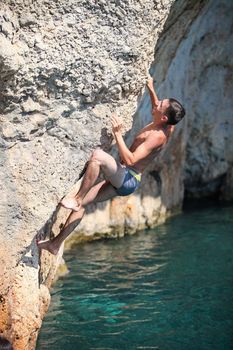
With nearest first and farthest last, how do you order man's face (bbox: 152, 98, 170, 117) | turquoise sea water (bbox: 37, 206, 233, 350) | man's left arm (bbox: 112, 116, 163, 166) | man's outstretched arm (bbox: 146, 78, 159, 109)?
man's left arm (bbox: 112, 116, 163, 166), man's outstretched arm (bbox: 146, 78, 159, 109), man's face (bbox: 152, 98, 170, 117), turquoise sea water (bbox: 37, 206, 233, 350)

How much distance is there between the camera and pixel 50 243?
30.3 ft

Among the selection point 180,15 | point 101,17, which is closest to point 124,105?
point 101,17

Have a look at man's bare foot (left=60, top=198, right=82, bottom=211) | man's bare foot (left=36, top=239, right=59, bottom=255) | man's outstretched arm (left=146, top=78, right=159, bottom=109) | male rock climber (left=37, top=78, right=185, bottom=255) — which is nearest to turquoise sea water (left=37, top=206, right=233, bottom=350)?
man's bare foot (left=36, top=239, right=59, bottom=255)

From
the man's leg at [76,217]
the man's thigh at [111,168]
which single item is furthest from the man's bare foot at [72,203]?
the man's thigh at [111,168]

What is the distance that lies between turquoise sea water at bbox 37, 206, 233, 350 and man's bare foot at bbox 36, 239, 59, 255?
1414mm

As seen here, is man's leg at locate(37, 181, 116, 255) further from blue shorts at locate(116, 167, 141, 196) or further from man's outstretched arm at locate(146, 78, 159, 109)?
man's outstretched arm at locate(146, 78, 159, 109)

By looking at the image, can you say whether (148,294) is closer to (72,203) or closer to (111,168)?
(72,203)

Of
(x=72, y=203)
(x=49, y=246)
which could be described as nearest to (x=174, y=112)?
(x=72, y=203)

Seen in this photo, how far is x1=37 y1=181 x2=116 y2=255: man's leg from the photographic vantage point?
9203 mm

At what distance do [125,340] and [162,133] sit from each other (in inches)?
111

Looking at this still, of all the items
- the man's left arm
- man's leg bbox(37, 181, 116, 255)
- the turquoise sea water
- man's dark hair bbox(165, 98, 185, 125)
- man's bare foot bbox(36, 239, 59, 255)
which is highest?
man's dark hair bbox(165, 98, 185, 125)

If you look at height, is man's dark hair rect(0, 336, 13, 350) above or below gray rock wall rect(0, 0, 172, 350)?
below

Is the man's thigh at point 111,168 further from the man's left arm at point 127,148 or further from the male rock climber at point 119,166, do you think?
the man's left arm at point 127,148

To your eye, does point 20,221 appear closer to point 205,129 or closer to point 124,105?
point 124,105
